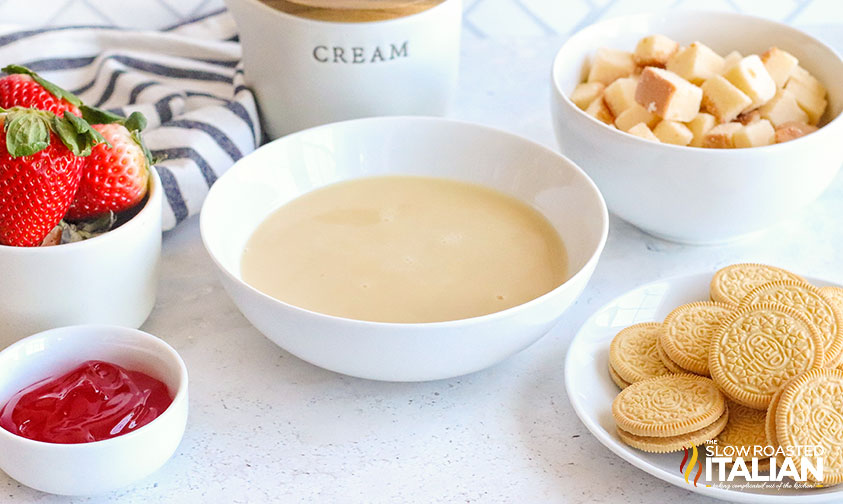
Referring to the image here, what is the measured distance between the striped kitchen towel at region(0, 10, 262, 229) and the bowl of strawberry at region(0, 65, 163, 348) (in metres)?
0.16

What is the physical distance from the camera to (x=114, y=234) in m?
0.82

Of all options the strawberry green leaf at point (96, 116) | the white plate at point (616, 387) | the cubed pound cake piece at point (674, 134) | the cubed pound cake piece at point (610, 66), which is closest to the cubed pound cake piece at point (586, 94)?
the cubed pound cake piece at point (610, 66)

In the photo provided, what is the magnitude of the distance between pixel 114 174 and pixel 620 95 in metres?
0.54

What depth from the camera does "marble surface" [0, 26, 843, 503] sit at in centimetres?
74

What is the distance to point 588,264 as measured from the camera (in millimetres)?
821

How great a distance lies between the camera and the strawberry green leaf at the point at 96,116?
85 centimetres

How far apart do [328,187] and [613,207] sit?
12.3 inches

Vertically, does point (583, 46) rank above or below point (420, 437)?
above

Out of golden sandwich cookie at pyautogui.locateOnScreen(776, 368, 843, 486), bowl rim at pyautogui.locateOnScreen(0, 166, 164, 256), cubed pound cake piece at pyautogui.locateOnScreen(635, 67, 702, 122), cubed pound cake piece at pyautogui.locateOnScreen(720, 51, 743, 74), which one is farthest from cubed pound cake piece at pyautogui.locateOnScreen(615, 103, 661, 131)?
bowl rim at pyautogui.locateOnScreen(0, 166, 164, 256)

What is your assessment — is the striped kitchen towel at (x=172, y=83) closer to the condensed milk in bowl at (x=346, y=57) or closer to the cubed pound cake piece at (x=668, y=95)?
the condensed milk in bowl at (x=346, y=57)

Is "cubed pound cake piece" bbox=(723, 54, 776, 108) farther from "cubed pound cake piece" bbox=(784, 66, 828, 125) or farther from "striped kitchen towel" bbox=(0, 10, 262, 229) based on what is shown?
"striped kitchen towel" bbox=(0, 10, 262, 229)

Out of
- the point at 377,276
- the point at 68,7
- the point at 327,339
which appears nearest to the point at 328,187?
the point at 377,276

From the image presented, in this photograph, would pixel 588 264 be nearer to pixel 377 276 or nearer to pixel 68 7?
pixel 377 276

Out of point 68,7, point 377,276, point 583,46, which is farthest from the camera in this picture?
point 68,7
